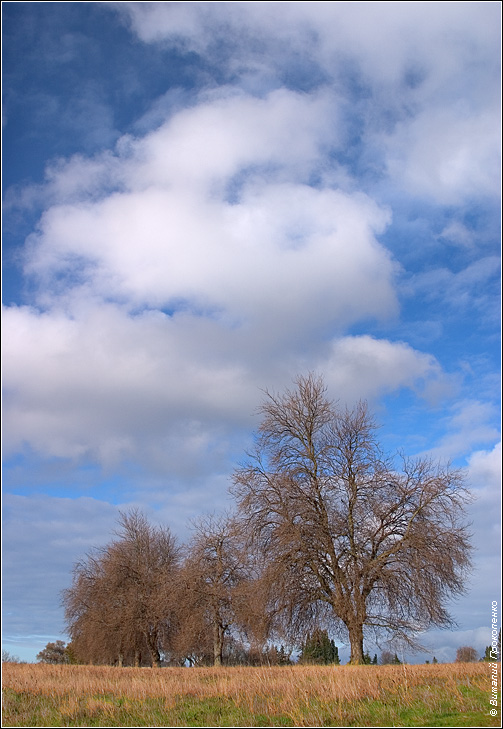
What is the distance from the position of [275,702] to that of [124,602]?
40782 millimetres

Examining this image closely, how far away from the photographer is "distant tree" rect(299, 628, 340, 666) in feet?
77.7

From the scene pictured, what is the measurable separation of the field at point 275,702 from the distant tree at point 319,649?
11.1 metres

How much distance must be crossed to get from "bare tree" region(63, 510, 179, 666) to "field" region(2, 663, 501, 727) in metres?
32.7

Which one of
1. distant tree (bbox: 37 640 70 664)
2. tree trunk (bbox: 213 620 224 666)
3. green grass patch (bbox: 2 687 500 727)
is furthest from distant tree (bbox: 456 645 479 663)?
distant tree (bbox: 37 640 70 664)

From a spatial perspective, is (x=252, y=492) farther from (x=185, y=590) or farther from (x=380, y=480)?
(x=185, y=590)

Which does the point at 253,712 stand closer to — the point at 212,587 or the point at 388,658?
the point at 388,658

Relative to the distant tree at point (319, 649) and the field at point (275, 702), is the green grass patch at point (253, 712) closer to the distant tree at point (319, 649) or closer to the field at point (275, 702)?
the field at point (275, 702)

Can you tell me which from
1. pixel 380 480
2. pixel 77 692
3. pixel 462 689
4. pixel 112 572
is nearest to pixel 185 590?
pixel 112 572

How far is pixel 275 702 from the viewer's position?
996cm

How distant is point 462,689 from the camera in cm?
1040

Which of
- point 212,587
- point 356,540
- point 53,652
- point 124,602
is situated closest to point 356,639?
point 356,540

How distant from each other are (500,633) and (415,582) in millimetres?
9430

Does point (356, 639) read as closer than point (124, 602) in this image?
Yes

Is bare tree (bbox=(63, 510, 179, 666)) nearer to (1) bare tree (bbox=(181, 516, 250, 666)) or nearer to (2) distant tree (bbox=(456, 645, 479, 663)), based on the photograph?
(1) bare tree (bbox=(181, 516, 250, 666))
